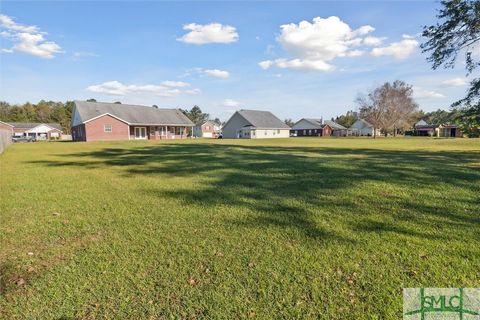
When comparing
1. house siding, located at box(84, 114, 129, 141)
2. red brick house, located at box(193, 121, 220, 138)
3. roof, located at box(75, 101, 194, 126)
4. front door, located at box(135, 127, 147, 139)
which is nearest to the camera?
house siding, located at box(84, 114, 129, 141)

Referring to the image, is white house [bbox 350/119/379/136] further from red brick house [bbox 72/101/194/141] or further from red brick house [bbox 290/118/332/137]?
red brick house [bbox 72/101/194/141]

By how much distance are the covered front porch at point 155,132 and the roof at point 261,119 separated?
46.3 ft

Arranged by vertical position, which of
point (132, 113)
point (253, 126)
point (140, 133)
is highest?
point (132, 113)

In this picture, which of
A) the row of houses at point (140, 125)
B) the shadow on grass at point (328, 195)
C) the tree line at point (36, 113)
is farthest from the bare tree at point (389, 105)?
the tree line at point (36, 113)

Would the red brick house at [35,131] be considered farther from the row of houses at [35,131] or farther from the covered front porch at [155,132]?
the covered front porch at [155,132]

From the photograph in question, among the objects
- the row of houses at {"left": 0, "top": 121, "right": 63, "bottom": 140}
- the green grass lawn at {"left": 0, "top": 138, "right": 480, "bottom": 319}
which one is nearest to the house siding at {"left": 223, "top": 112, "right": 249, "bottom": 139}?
the row of houses at {"left": 0, "top": 121, "right": 63, "bottom": 140}

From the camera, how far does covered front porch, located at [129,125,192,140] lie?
49.1m

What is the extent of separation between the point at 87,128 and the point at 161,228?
4312 centimetres

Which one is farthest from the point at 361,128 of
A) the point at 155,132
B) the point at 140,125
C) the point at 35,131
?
the point at 35,131

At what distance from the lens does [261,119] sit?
211 ft

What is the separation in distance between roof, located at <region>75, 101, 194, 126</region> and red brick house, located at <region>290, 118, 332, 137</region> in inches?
1740

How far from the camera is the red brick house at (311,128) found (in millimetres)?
85794

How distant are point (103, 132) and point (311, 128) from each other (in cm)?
5978

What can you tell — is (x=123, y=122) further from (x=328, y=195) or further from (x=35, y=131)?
(x=328, y=195)
